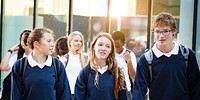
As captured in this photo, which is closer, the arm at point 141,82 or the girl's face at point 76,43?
the arm at point 141,82

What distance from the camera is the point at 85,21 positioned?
8484 mm

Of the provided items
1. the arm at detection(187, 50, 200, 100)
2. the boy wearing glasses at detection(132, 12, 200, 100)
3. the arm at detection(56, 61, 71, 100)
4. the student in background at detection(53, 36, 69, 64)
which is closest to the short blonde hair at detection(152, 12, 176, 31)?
the boy wearing glasses at detection(132, 12, 200, 100)

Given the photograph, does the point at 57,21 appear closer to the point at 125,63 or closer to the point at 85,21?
the point at 85,21

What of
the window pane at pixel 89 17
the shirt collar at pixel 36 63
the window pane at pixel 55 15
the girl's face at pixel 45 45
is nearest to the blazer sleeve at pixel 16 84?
the shirt collar at pixel 36 63

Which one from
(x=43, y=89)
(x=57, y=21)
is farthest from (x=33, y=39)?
(x=57, y=21)

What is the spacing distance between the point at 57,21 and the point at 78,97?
521 cm

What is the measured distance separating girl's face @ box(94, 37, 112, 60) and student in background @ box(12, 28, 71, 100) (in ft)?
1.30

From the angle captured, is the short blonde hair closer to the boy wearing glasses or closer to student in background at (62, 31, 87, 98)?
the boy wearing glasses

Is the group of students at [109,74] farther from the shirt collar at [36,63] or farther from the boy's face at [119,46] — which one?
the boy's face at [119,46]

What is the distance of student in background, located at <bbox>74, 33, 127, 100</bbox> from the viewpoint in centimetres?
376

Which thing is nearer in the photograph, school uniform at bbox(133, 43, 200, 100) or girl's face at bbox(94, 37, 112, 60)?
school uniform at bbox(133, 43, 200, 100)

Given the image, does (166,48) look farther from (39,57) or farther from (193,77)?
(39,57)

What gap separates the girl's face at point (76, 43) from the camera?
554 centimetres

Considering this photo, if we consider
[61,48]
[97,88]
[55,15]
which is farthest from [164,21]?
[55,15]
